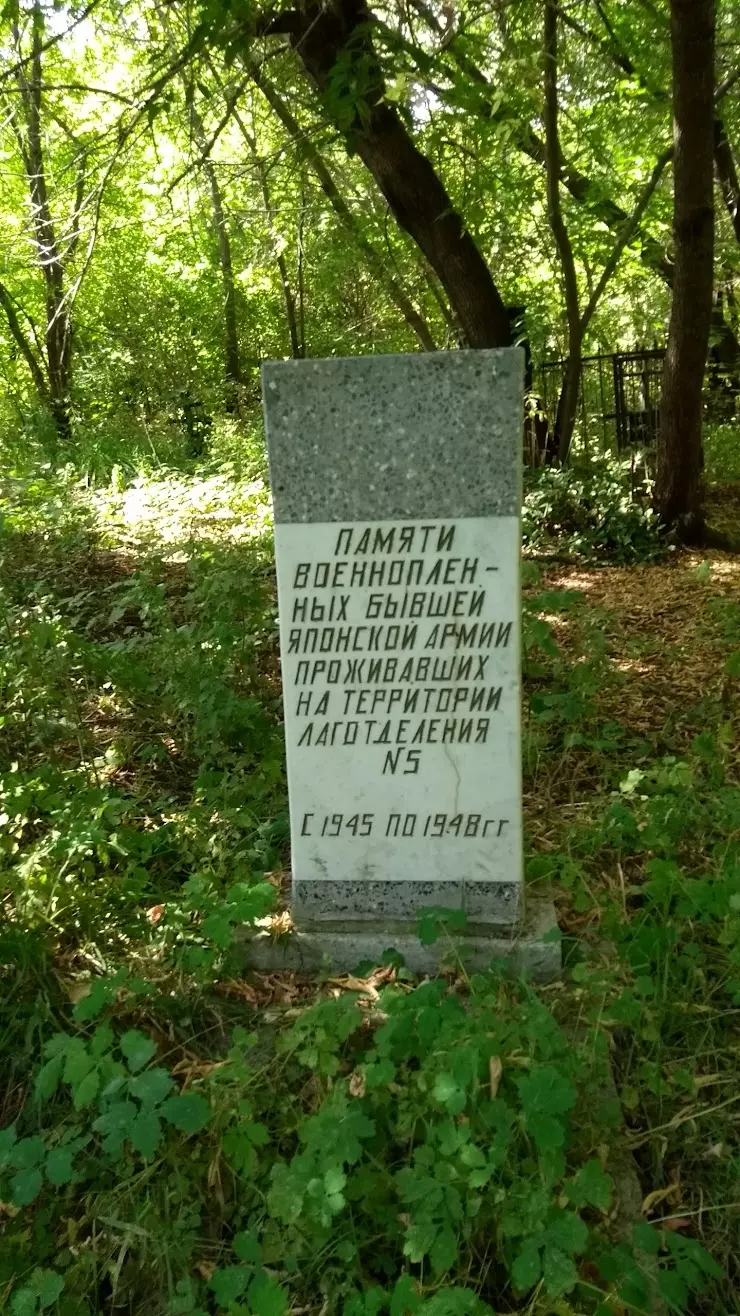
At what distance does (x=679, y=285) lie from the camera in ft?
22.2

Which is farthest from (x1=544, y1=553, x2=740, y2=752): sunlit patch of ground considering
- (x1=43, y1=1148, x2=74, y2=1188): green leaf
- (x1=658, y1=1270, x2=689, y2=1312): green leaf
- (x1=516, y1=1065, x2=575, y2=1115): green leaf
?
(x1=43, y1=1148, x2=74, y2=1188): green leaf

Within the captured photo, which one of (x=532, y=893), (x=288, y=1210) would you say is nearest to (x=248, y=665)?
(x=532, y=893)

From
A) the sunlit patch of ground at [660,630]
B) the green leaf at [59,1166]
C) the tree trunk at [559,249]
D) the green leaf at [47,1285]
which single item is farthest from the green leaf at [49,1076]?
the tree trunk at [559,249]

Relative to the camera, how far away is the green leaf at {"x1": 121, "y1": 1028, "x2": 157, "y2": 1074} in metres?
2.10

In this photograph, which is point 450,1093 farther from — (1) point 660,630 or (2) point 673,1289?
(1) point 660,630

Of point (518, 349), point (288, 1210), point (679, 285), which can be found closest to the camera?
point (288, 1210)

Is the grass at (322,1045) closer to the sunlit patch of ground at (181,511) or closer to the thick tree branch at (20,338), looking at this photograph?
the sunlit patch of ground at (181,511)

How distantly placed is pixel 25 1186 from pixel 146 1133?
0.94 ft

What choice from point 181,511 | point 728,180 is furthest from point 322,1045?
point 728,180

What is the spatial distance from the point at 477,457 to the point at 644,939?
1348 millimetres

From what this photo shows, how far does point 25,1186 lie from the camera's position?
2.00m

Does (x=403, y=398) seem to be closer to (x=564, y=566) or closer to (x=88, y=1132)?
(x=88, y=1132)

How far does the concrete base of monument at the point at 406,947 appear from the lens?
2605 millimetres

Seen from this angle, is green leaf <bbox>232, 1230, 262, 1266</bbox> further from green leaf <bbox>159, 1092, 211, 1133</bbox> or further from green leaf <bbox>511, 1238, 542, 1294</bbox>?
green leaf <bbox>511, 1238, 542, 1294</bbox>
